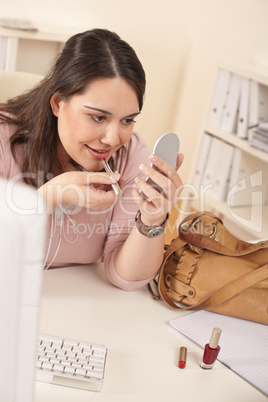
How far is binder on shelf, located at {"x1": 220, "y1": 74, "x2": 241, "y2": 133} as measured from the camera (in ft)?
9.43

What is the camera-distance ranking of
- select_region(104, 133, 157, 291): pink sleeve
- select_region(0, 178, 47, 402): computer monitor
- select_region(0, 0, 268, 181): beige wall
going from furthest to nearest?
select_region(0, 0, 268, 181): beige wall → select_region(104, 133, 157, 291): pink sleeve → select_region(0, 178, 47, 402): computer monitor

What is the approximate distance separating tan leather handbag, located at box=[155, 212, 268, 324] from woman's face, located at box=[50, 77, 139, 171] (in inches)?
11.2

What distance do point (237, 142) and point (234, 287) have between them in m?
1.76

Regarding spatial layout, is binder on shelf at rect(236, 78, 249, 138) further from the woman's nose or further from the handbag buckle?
the woman's nose

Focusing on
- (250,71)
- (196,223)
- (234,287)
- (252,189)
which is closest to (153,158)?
(196,223)

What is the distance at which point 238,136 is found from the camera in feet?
9.44

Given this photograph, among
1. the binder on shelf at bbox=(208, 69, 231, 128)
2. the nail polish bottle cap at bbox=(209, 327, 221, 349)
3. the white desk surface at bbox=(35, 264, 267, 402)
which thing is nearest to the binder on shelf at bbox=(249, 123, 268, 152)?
the binder on shelf at bbox=(208, 69, 231, 128)

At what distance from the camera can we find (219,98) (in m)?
2.98

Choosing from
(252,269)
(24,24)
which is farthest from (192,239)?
(24,24)

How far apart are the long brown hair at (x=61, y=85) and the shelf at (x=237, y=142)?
1545 millimetres

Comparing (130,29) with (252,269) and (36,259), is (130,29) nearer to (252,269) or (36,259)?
(252,269)

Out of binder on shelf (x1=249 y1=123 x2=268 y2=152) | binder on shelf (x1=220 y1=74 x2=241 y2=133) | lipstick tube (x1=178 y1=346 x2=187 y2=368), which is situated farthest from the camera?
binder on shelf (x1=220 y1=74 x2=241 y2=133)

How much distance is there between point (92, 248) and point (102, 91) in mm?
432

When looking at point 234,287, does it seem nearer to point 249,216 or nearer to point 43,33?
point 249,216
